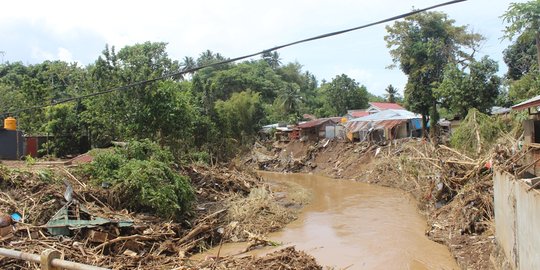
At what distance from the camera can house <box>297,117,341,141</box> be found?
3914 cm

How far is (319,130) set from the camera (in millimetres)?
40344

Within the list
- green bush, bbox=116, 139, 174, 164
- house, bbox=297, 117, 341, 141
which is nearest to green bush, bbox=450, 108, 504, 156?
green bush, bbox=116, 139, 174, 164

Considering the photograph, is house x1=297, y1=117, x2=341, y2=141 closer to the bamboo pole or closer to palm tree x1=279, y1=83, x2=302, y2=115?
palm tree x1=279, y1=83, x2=302, y2=115

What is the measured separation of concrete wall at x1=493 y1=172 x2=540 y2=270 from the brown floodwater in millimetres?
2461

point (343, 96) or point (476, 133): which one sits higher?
point (343, 96)

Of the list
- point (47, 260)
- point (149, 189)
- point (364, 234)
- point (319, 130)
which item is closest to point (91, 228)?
point (149, 189)

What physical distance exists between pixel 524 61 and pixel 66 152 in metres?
33.2

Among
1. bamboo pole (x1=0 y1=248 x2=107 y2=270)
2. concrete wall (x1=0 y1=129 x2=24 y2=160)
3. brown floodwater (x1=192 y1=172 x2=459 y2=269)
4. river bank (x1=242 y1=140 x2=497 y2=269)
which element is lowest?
brown floodwater (x1=192 y1=172 x2=459 y2=269)

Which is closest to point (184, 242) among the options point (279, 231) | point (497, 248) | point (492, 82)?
point (279, 231)

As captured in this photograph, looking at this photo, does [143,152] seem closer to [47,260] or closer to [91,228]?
[91,228]

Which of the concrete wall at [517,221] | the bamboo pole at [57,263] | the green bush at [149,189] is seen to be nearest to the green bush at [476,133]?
the concrete wall at [517,221]

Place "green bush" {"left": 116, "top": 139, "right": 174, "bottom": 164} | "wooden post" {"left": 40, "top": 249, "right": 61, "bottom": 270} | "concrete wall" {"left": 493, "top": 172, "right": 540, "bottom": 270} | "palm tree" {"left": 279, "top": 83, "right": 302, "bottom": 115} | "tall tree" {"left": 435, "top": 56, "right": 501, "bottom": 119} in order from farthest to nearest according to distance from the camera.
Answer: "palm tree" {"left": 279, "top": 83, "right": 302, "bottom": 115} → "tall tree" {"left": 435, "top": 56, "right": 501, "bottom": 119} → "green bush" {"left": 116, "top": 139, "right": 174, "bottom": 164} → "concrete wall" {"left": 493, "top": 172, "right": 540, "bottom": 270} → "wooden post" {"left": 40, "top": 249, "right": 61, "bottom": 270}

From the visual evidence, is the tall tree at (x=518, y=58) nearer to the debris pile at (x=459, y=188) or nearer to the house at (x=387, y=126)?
the house at (x=387, y=126)

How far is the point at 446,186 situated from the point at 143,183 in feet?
37.3
